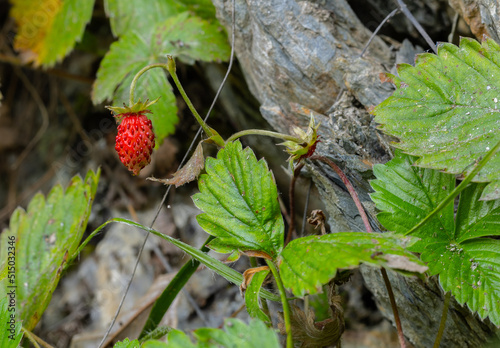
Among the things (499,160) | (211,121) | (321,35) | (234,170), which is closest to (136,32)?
(211,121)

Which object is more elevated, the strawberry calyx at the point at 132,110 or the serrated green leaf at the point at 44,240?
the strawberry calyx at the point at 132,110

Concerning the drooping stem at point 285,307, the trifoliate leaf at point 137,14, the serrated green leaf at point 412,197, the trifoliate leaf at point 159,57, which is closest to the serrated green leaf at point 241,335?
the drooping stem at point 285,307

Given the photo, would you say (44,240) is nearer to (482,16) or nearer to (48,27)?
(48,27)

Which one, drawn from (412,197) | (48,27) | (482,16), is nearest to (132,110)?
(412,197)

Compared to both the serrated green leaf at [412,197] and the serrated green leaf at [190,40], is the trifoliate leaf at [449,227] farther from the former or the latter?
the serrated green leaf at [190,40]

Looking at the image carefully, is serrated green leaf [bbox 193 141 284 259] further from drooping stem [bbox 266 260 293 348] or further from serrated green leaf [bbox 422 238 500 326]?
serrated green leaf [bbox 422 238 500 326]

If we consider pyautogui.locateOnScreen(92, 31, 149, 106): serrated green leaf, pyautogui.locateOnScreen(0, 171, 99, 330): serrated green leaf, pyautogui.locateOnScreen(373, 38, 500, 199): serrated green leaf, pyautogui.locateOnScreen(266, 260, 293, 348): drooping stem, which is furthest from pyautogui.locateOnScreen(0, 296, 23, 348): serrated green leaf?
pyautogui.locateOnScreen(373, 38, 500, 199): serrated green leaf
